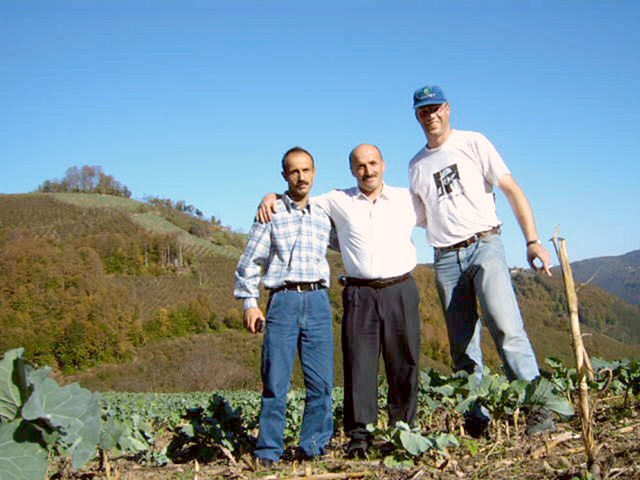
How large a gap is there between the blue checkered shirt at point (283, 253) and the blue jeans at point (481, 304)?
73 cm

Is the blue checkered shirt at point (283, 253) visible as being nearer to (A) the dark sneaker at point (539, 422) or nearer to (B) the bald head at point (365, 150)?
(B) the bald head at point (365, 150)

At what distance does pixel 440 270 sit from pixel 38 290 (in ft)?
151

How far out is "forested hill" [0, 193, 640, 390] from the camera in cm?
3744

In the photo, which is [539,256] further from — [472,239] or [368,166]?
[368,166]

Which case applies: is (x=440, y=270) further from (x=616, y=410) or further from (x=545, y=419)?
(x=616, y=410)

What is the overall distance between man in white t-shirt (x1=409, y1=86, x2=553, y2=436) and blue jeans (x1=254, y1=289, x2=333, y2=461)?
30.3 inches

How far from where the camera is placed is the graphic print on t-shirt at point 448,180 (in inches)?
136

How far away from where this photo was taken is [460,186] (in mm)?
3453

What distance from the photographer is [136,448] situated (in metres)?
3.01

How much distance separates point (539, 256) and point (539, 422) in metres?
0.87

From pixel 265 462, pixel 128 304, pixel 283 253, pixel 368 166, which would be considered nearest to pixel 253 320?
pixel 283 253

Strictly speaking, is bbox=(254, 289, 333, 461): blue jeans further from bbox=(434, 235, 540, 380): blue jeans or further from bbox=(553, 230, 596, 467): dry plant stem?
bbox=(553, 230, 596, 467): dry plant stem

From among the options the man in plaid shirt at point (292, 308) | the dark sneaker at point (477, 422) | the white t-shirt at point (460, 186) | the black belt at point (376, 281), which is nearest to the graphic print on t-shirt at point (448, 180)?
the white t-shirt at point (460, 186)

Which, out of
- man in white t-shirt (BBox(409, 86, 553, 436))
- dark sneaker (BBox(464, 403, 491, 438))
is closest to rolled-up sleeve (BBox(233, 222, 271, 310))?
man in white t-shirt (BBox(409, 86, 553, 436))
